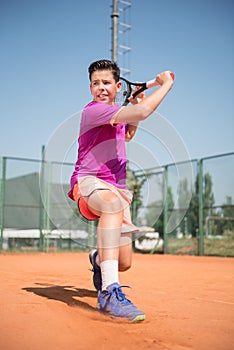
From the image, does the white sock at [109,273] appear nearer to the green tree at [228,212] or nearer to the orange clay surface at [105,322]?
the orange clay surface at [105,322]

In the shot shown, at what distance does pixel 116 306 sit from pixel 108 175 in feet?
2.80

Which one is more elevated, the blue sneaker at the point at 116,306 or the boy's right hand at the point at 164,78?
the boy's right hand at the point at 164,78

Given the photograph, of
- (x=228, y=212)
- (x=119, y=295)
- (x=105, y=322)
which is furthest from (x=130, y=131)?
(x=228, y=212)

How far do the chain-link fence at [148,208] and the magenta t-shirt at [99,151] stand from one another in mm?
8790

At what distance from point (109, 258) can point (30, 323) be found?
0.65 meters

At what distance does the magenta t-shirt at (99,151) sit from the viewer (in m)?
3.12

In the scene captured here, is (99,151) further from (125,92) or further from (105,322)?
(105,322)

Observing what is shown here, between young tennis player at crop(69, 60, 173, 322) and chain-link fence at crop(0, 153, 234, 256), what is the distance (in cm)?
875

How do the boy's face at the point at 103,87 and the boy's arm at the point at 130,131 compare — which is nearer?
the boy's face at the point at 103,87

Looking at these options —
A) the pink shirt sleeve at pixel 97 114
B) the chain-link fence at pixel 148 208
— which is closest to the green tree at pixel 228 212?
the chain-link fence at pixel 148 208

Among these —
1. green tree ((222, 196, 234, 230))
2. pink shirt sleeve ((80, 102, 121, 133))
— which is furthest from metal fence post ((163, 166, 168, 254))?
pink shirt sleeve ((80, 102, 121, 133))

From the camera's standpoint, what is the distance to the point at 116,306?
272 cm

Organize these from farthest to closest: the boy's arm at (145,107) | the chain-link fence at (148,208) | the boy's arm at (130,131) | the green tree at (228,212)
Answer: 1. the chain-link fence at (148,208)
2. the green tree at (228,212)
3. the boy's arm at (130,131)
4. the boy's arm at (145,107)

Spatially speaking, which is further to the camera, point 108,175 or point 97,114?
point 108,175
